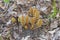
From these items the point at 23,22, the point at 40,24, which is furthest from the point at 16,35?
the point at 40,24

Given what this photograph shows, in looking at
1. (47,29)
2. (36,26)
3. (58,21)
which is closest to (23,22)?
(36,26)

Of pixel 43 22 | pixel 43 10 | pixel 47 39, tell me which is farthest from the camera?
pixel 43 10

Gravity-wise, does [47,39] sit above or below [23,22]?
below

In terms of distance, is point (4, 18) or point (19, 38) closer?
point (19, 38)

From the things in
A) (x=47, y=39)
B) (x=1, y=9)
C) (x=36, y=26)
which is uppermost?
(x=1, y=9)

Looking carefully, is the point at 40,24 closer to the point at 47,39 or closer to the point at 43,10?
the point at 47,39

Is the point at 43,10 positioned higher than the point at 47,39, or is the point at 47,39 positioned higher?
the point at 43,10

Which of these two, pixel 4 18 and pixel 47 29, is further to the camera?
pixel 4 18

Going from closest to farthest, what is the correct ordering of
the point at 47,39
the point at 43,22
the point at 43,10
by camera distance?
the point at 47,39 → the point at 43,22 → the point at 43,10

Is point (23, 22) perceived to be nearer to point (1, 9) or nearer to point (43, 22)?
point (43, 22)

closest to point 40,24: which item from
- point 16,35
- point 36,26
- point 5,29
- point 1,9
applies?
point 36,26
